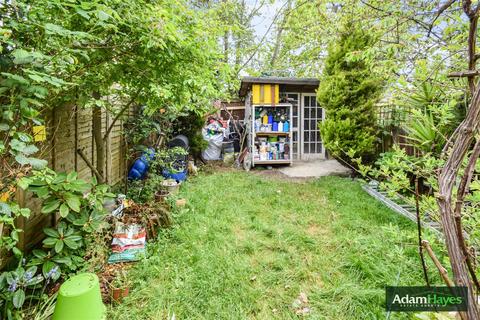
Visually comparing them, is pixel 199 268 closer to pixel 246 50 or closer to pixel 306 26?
pixel 306 26

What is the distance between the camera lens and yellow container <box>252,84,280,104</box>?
6.94 metres

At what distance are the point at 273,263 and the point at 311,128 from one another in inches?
241


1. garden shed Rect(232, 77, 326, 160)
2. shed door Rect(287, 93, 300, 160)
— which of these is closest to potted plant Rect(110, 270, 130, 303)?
garden shed Rect(232, 77, 326, 160)

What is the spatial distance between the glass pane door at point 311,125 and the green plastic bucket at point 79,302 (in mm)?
7068

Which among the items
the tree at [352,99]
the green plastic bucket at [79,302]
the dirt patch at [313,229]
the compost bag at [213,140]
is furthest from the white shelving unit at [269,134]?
the green plastic bucket at [79,302]

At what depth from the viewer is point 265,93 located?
6.99 meters

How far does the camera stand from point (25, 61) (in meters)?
1.28

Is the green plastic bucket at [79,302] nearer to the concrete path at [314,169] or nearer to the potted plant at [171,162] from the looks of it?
the potted plant at [171,162]

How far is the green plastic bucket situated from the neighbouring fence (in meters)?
0.54

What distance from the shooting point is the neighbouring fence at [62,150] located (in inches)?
86.7

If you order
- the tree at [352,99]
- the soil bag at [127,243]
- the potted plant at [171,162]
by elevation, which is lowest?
the soil bag at [127,243]

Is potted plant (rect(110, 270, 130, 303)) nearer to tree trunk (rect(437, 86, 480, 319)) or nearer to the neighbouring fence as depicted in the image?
the neighbouring fence

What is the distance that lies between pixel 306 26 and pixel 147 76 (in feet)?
26.3

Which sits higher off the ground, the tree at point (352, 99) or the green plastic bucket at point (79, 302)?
the tree at point (352, 99)
